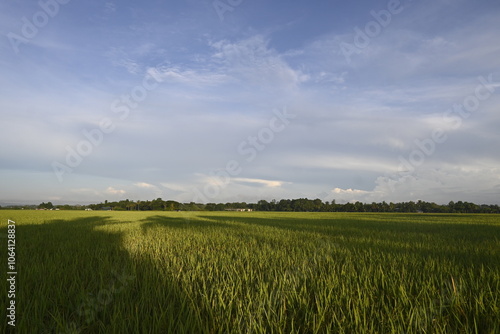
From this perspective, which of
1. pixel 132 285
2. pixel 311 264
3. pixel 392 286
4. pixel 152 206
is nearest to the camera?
pixel 392 286

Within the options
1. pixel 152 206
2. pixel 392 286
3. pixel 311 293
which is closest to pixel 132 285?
pixel 311 293

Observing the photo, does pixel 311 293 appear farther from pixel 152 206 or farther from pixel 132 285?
pixel 152 206

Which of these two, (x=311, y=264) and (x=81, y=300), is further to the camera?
(x=311, y=264)

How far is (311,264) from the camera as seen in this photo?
382cm

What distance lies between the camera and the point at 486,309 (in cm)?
216

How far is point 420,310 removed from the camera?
2.04 meters

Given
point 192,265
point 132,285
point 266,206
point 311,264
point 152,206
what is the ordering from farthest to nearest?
point 266,206, point 152,206, point 311,264, point 192,265, point 132,285

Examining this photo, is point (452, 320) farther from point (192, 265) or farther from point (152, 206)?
point (152, 206)

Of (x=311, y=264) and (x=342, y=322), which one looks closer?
(x=342, y=322)

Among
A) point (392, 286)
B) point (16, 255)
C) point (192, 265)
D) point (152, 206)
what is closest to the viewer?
point (392, 286)

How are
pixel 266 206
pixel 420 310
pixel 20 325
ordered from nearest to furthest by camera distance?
1. pixel 20 325
2. pixel 420 310
3. pixel 266 206

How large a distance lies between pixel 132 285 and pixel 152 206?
114771 millimetres

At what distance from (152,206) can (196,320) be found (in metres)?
116

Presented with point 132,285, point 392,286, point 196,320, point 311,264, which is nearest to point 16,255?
point 132,285
